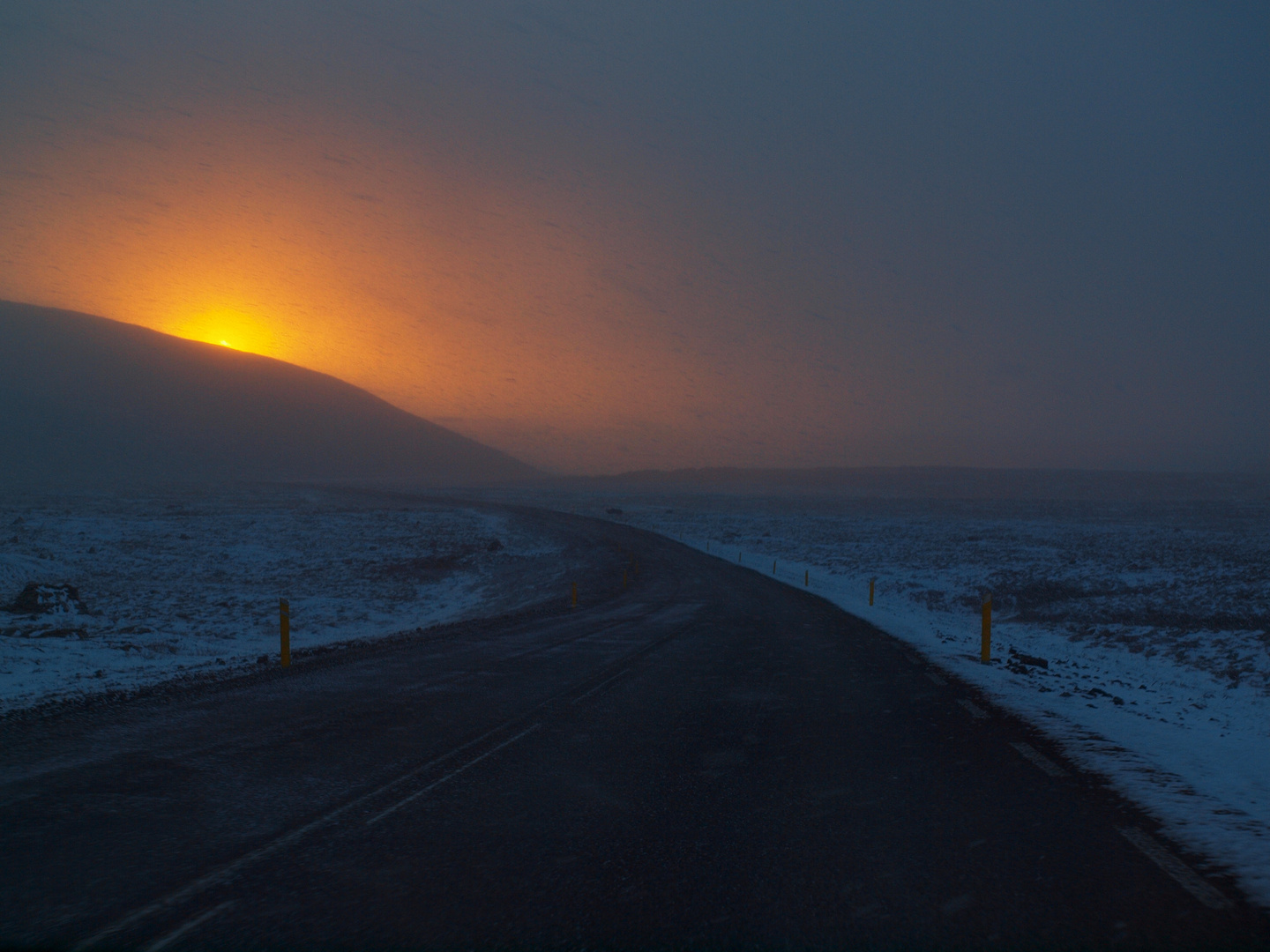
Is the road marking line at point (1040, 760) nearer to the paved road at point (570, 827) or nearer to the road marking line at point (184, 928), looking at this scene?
the paved road at point (570, 827)

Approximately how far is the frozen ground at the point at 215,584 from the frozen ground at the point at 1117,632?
37.4 feet

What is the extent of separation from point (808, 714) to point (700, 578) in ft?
70.2

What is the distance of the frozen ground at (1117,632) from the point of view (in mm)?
6375

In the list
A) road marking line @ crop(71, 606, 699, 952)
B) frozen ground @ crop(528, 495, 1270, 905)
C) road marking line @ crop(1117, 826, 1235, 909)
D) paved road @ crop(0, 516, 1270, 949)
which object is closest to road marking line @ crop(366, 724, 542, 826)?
paved road @ crop(0, 516, 1270, 949)

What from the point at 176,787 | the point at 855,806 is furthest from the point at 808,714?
the point at 176,787

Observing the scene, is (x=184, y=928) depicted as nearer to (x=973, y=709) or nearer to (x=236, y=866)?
(x=236, y=866)

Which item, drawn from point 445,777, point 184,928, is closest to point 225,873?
point 184,928

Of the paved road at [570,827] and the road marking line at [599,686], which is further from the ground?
the paved road at [570,827]

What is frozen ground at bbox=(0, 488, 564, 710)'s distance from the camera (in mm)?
13984

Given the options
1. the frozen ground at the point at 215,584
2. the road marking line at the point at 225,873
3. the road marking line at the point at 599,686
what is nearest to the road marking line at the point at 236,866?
the road marking line at the point at 225,873

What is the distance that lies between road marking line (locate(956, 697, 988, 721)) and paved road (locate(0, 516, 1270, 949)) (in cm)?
6

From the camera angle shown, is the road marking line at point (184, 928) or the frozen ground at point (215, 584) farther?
the frozen ground at point (215, 584)

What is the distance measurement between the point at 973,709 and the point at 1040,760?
7.74 feet

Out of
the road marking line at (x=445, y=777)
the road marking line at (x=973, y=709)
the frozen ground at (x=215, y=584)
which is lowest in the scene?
the frozen ground at (x=215, y=584)
